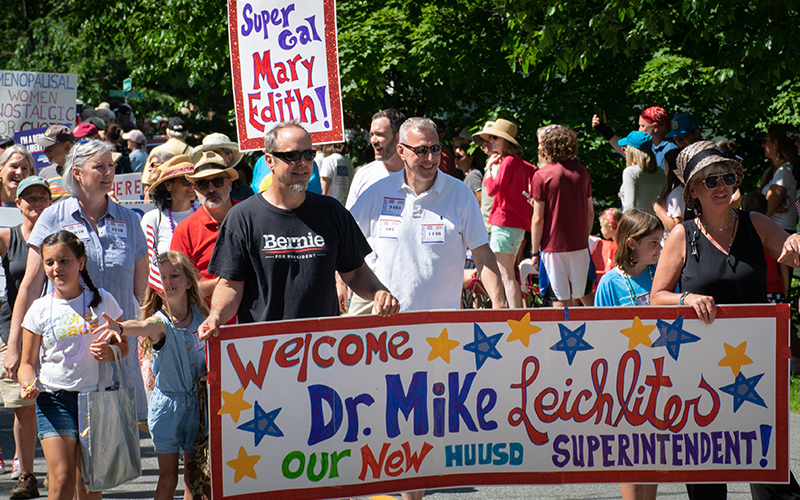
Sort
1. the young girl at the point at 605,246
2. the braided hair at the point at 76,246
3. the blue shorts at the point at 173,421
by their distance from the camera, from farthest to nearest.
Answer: the young girl at the point at 605,246
the braided hair at the point at 76,246
the blue shorts at the point at 173,421

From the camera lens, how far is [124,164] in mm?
12008

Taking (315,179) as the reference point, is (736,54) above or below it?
above

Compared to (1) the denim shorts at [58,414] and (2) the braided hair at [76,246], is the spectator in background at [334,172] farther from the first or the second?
(1) the denim shorts at [58,414]

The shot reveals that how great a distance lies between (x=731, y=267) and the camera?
4426 mm

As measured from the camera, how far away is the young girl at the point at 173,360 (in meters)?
4.73

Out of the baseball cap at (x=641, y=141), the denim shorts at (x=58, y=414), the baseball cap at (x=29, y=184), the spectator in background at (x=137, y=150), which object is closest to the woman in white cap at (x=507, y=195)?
the baseball cap at (x=641, y=141)

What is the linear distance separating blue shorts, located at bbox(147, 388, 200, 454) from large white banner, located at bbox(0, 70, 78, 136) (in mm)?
8591

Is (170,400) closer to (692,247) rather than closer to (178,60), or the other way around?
(692,247)

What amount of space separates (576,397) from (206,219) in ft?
8.68

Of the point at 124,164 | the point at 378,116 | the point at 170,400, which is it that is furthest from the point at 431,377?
the point at 124,164

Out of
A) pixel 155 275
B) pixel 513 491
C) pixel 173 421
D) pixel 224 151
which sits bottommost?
pixel 513 491

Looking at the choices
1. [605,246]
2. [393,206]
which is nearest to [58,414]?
[393,206]

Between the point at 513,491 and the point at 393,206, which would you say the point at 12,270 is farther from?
the point at 513,491

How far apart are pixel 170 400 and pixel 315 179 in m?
4.78
